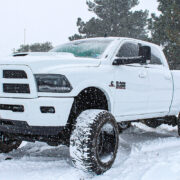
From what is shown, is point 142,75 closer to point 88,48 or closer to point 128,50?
point 128,50

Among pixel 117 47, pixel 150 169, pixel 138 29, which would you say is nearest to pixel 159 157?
pixel 150 169

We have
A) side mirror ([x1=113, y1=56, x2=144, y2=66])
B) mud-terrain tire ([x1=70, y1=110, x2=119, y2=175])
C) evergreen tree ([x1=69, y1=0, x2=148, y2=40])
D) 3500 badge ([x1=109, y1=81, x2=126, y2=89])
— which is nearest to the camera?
mud-terrain tire ([x1=70, y1=110, x2=119, y2=175])

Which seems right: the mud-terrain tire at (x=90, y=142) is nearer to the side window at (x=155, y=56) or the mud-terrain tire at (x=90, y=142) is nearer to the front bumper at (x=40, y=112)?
the front bumper at (x=40, y=112)

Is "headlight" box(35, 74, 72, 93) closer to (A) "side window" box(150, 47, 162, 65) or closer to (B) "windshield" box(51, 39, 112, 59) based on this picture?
(B) "windshield" box(51, 39, 112, 59)

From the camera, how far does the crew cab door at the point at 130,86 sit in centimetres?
449

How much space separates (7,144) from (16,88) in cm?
177

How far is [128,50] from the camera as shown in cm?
512

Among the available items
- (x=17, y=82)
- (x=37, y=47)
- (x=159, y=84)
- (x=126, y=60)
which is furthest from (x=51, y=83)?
(x=37, y=47)

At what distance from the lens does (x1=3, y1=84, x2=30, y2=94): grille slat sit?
11.8ft

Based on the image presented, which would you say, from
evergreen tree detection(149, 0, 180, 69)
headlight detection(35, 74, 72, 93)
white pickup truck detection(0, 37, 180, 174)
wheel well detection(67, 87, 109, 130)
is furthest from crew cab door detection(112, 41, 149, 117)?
evergreen tree detection(149, 0, 180, 69)

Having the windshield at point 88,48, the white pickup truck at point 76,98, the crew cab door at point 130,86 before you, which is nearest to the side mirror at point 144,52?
the white pickup truck at point 76,98

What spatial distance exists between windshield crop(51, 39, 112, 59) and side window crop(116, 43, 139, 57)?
237 mm

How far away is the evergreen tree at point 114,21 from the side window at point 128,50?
1075 inches

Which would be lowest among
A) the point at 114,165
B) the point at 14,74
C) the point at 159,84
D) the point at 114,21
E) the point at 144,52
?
the point at 114,165
